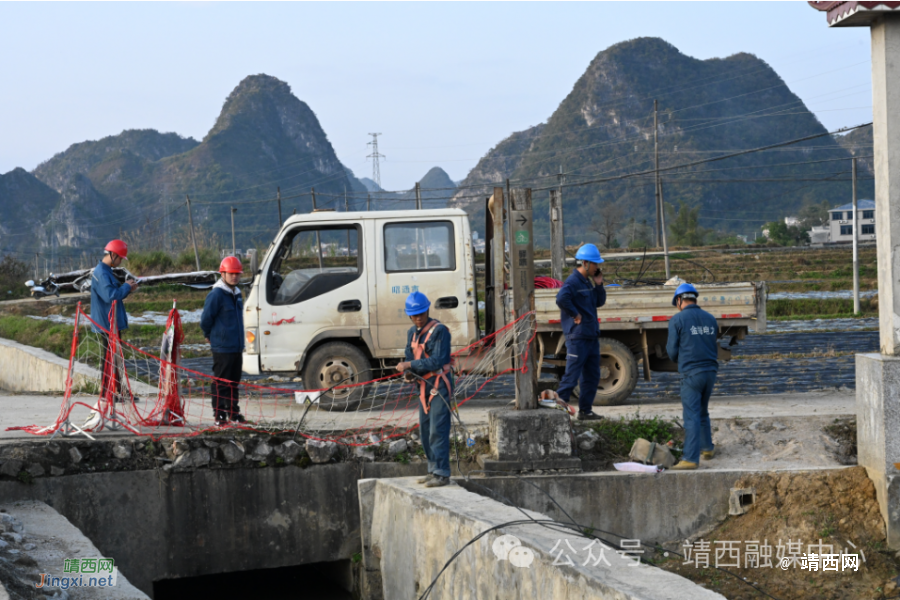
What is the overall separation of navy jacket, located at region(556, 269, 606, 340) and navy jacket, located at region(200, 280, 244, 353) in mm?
3102

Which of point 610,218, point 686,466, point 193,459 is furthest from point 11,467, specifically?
point 610,218

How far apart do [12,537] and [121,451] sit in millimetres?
1793

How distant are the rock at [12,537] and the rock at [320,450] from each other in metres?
2.54

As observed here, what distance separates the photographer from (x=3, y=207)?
8725cm

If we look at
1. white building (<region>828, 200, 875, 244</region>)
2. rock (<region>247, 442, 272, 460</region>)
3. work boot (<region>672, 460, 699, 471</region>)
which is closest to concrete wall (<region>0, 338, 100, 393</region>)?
rock (<region>247, 442, 272, 460</region>)

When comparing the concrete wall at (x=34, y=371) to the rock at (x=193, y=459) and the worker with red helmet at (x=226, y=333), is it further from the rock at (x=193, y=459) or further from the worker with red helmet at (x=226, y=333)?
the rock at (x=193, y=459)

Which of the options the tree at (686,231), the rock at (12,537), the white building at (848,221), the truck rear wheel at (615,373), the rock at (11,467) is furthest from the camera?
the white building at (848,221)

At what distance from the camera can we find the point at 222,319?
7.91m

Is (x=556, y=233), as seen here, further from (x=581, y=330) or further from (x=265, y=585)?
(x=265, y=585)

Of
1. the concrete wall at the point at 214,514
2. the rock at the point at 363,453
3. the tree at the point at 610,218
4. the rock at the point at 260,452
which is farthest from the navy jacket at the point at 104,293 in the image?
the tree at the point at 610,218

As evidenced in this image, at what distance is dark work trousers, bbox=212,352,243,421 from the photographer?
7.97 m

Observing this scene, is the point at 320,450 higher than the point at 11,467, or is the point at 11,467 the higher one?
the point at 11,467

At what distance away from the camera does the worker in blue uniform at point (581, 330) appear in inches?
316

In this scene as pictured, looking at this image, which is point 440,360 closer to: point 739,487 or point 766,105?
point 739,487
